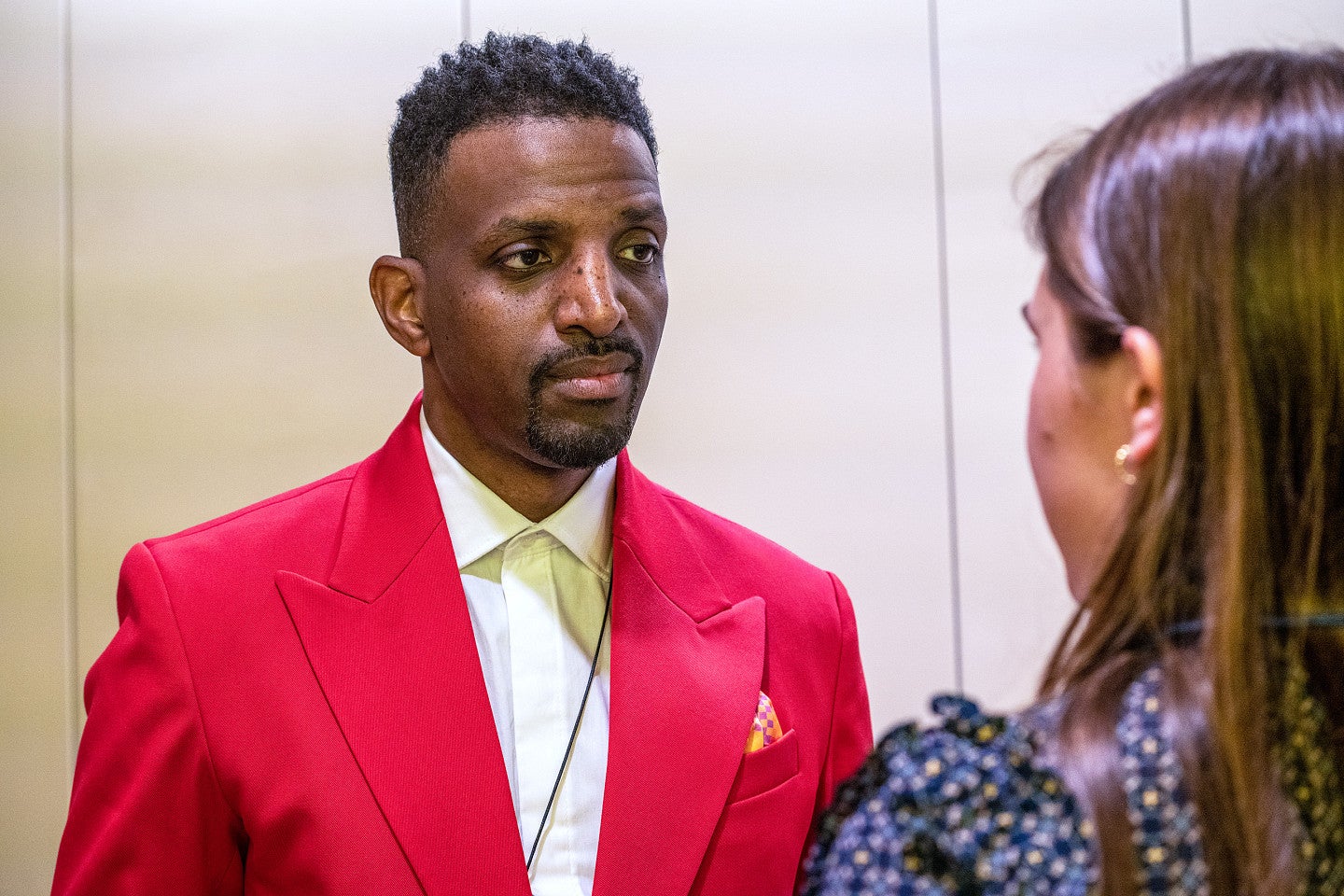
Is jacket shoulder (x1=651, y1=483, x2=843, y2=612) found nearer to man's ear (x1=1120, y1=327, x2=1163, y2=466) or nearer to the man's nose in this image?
the man's nose

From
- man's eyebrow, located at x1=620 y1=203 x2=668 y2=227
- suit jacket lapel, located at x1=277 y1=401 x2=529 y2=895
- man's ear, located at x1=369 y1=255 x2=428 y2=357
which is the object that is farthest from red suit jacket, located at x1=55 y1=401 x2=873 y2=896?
man's eyebrow, located at x1=620 y1=203 x2=668 y2=227

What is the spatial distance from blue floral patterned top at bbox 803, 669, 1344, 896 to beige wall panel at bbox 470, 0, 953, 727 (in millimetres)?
1519

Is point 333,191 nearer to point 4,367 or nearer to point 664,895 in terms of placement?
point 4,367

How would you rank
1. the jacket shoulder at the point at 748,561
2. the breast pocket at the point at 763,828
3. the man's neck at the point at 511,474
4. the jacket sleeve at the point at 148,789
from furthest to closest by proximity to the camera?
the jacket shoulder at the point at 748,561 < the man's neck at the point at 511,474 < the breast pocket at the point at 763,828 < the jacket sleeve at the point at 148,789

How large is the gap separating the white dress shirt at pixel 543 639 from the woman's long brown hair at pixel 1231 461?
2.07ft

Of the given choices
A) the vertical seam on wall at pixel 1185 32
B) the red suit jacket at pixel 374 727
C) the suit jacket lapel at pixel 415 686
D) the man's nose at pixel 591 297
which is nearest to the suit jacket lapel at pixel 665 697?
the red suit jacket at pixel 374 727

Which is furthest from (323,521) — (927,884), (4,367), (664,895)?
(4,367)

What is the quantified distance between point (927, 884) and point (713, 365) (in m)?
1.62

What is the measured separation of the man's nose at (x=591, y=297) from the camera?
4.28 ft

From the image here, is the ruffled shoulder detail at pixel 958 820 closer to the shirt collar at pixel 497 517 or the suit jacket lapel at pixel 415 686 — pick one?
the suit jacket lapel at pixel 415 686

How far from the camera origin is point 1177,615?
0.78 m

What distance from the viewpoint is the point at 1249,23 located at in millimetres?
2402

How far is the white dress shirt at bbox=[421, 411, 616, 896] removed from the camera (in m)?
1.26

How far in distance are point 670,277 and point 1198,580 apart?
64.7 inches
